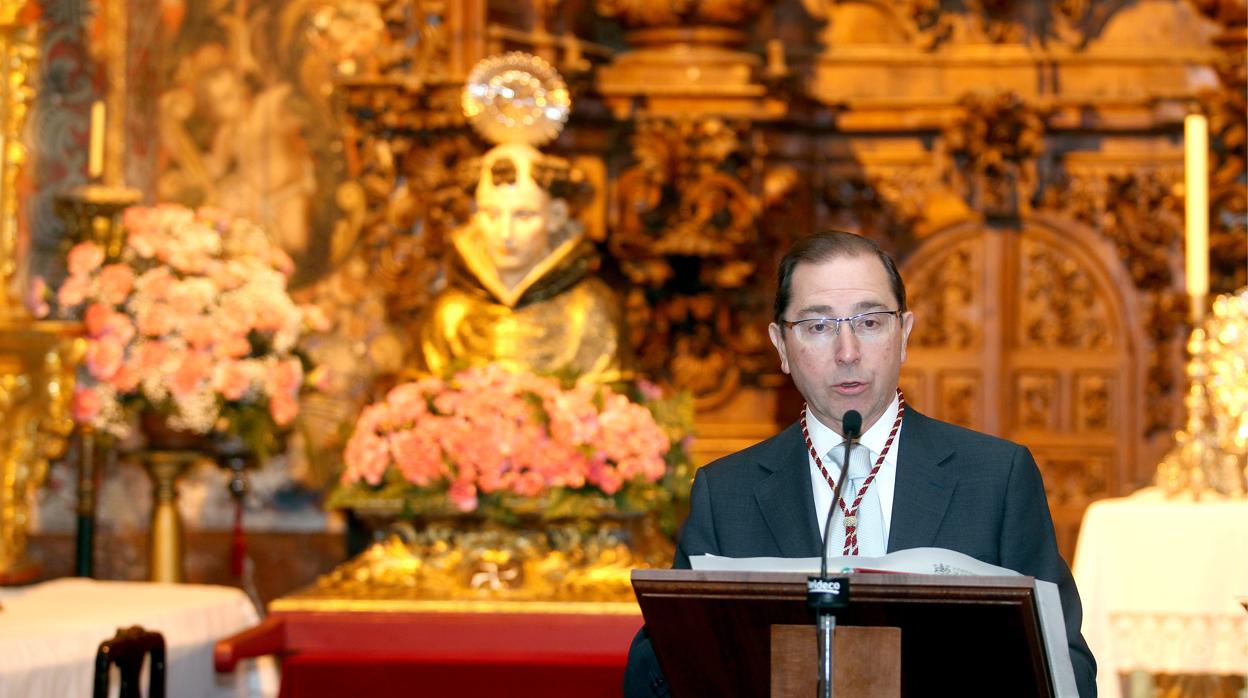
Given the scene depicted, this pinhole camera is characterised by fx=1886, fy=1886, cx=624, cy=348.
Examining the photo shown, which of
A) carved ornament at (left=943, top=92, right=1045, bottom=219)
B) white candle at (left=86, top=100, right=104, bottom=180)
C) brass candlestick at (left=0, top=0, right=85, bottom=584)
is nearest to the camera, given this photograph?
brass candlestick at (left=0, top=0, right=85, bottom=584)

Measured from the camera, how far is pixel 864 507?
2.50 m

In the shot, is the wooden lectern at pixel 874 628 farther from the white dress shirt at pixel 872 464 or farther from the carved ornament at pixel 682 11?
the carved ornament at pixel 682 11

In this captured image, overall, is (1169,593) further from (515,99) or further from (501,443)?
(515,99)

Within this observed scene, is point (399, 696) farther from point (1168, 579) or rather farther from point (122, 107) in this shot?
point (122, 107)

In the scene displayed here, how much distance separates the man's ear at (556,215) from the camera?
19.3ft

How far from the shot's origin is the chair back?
3934 millimetres

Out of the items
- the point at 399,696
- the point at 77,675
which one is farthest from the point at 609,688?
the point at 77,675

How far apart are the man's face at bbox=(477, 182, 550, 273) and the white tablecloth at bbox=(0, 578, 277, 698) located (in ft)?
4.41

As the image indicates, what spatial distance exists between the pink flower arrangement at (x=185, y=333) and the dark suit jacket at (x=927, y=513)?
11.9 feet

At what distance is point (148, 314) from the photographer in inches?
233

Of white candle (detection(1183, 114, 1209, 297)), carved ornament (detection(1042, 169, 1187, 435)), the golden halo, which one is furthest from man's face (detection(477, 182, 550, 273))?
carved ornament (detection(1042, 169, 1187, 435))

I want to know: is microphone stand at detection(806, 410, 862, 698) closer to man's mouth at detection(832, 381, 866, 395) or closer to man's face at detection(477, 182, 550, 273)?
man's mouth at detection(832, 381, 866, 395)

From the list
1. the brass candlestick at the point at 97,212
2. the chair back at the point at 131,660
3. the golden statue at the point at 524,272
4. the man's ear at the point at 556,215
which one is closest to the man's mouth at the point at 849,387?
the chair back at the point at 131,660

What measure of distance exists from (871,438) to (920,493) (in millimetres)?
110
